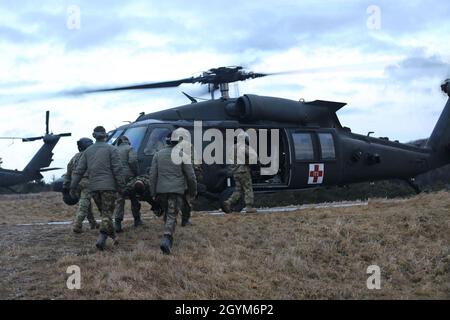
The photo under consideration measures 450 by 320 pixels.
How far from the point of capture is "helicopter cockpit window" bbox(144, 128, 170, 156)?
11.7 metres

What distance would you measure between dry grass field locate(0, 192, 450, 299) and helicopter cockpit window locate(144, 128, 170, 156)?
1743mm

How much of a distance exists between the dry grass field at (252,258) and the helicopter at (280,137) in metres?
2.27

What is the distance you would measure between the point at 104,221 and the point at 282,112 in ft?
21.8

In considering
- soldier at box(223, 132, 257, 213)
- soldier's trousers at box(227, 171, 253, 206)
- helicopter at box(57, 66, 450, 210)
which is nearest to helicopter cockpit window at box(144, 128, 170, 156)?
helicopter at box(57, 66, 450, 210)

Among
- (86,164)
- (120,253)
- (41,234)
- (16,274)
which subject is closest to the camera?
(16,274)

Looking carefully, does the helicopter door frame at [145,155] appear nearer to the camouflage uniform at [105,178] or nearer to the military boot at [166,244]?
the camouflage uniform at [105,178]

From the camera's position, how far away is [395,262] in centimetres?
790

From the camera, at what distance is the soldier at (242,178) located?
37.2ft

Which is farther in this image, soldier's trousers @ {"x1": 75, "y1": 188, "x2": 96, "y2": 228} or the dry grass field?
soldier's trousers @ {"x1": 75, "y1": 188, "x2": 96, "y2": 228}

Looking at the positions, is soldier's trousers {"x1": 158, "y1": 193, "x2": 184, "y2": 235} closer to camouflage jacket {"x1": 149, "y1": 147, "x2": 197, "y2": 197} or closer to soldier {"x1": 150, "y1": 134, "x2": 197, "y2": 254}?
soldier {"x1": 150, "y1": 134, "x2": 197, "y2": 254}

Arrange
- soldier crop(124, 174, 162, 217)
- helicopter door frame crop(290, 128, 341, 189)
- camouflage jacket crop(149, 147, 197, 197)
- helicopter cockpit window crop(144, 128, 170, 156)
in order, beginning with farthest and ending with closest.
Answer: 1. helicopter door frame crop(290, 128, 341, 189)
2. helicopter cockpit window crop(144, 128, 170, 156)
3. soldier crop(124, 174, 162, 217)
4. camouflage jacket crop(149, 147, 197, 197)

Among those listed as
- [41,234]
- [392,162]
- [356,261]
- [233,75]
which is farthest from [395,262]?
[392,162]

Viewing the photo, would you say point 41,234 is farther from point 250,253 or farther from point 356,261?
point 356,261

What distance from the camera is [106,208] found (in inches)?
322
